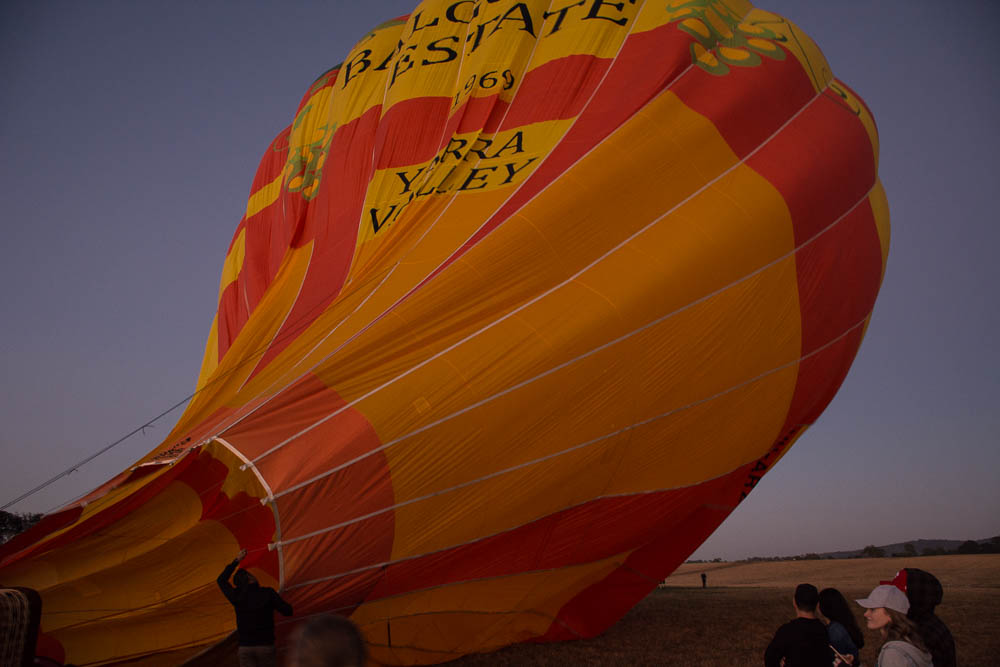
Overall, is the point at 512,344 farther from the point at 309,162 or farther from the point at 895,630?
the point at 309,162

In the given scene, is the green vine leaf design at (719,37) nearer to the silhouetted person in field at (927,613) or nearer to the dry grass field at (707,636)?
the silhouetted person in field at (927,613)

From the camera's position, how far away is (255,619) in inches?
131

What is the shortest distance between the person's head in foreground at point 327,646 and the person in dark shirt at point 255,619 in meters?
2.45

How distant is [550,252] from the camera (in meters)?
4.36

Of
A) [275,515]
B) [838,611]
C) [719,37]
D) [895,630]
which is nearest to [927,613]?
[895,630]

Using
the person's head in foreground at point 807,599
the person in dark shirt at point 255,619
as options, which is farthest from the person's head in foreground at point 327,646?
the person in dark shirt at point 255,619

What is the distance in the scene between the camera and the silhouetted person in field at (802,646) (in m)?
2.58

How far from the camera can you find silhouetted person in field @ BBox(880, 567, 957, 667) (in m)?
2.46

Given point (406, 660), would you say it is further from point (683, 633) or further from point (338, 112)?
point (338, 112)

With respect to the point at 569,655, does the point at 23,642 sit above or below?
above

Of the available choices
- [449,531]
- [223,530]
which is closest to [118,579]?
[223,530]

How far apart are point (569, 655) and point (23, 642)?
3.43 meters

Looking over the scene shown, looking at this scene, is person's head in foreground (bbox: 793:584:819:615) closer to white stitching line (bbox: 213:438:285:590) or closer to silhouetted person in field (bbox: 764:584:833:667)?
silhouetted person in field (bbox: 764:584:833:667)

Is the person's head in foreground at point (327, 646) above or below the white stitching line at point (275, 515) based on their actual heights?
above
